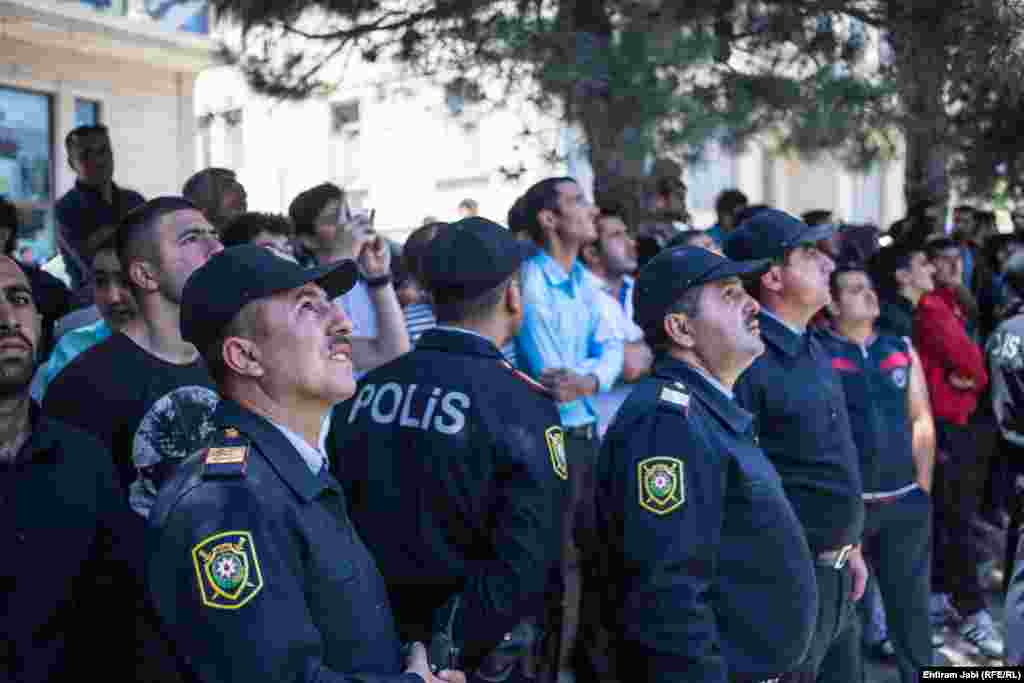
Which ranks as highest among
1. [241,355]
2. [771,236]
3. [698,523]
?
[771,236]

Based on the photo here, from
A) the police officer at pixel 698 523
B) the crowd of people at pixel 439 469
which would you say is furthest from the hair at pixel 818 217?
the police officer at pixel 698 523

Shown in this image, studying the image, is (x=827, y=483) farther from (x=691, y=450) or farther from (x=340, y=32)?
(x=340, y=32)

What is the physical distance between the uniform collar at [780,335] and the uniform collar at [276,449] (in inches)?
80.1

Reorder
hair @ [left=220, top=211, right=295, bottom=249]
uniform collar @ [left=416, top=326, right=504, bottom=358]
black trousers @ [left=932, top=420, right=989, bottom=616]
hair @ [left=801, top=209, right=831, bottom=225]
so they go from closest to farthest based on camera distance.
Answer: uniform collar @ [left=416, top=326, right=504, bottom=358]
hair @ [left=220, top=211, right=295, bottom=249]
black trousers @ [left=932, top=420, right=989, bottom=616]
hair @ [left=801, top=209, right=831, bottom=225]

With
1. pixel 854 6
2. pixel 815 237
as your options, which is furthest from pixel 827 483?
pixel 854 6

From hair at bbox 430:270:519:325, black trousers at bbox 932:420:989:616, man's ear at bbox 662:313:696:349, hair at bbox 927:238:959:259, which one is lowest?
black trousers at bbox 932:420:989:616

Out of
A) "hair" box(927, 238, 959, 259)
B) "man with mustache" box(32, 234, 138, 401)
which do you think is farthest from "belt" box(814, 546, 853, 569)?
"hair" box(927, 238, 959, 259)

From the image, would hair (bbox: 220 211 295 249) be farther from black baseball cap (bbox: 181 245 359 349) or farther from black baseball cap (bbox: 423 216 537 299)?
black baseball cap (bbox: 181 245 359 349)

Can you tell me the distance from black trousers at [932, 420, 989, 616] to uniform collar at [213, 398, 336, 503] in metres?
4.97

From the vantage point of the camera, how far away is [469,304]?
314 centimetres

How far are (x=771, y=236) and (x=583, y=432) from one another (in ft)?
4.20

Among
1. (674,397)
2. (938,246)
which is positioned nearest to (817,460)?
(674,397)

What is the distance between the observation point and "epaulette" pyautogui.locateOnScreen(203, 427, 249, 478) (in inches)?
75.3

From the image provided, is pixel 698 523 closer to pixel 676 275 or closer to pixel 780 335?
pixel 676 275
